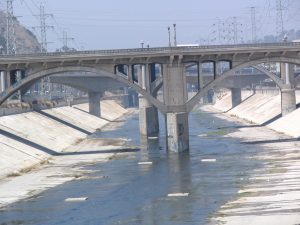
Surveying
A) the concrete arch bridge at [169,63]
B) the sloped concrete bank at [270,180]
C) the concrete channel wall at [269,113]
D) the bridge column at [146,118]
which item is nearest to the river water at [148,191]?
the sloped concrete bank at [270,180]

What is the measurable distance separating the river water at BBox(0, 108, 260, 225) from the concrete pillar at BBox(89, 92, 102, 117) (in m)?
77.8

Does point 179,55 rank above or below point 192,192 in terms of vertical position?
above

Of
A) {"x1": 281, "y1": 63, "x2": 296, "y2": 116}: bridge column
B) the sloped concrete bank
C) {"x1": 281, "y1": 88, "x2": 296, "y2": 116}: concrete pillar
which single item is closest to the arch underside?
the sloped concrete bank

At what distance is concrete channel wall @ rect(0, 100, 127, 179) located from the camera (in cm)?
8900

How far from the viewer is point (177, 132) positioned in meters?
101

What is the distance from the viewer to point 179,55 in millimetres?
102250

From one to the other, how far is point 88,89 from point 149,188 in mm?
108903

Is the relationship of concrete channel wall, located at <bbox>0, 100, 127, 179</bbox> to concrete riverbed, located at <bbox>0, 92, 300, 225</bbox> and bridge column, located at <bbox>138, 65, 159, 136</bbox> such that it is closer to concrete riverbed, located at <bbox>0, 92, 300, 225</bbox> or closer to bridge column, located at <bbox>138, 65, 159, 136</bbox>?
concrete riverbed, located at <bbox>0, 92, 300, 225</bbox>

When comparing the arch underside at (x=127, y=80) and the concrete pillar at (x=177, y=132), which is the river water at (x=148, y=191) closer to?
the concrete pillar at (x=177, y=132)

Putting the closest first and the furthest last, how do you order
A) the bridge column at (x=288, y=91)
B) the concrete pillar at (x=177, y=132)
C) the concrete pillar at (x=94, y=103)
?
the concrete pillar at (x=177, y=132) < the bridge column at (x=288, y=91) < the concrete pillar at (x=94, y=103)

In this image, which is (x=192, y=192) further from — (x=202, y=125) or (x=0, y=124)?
(x=202, y=125)

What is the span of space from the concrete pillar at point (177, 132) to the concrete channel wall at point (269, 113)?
18519mm

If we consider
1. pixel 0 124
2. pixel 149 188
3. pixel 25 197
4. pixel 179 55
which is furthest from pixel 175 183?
pixel 0 124

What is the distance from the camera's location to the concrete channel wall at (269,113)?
123 metres
